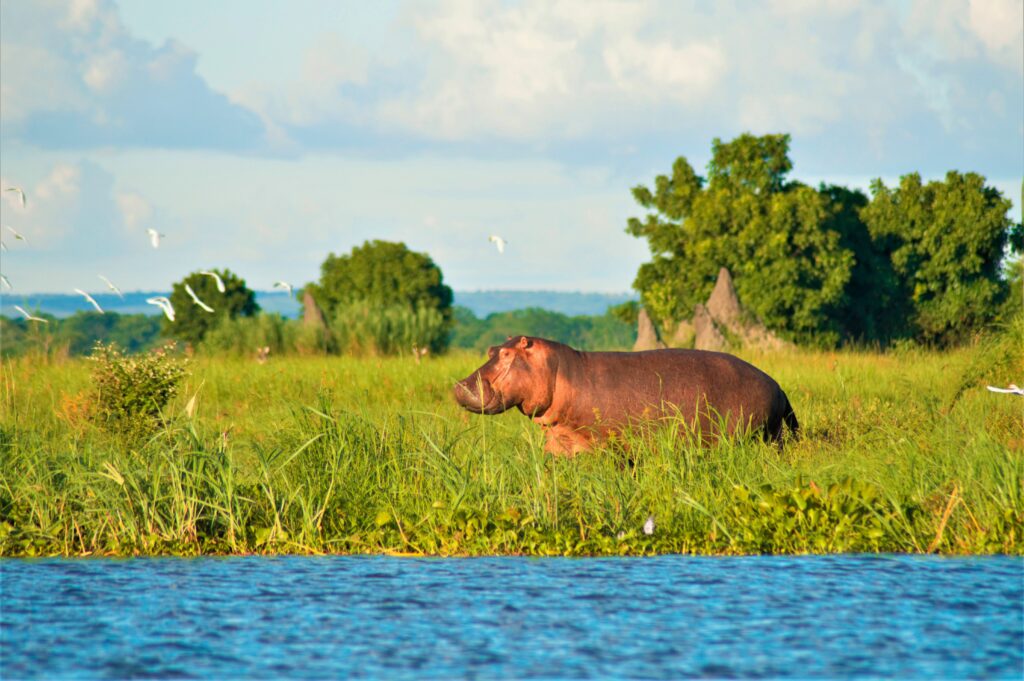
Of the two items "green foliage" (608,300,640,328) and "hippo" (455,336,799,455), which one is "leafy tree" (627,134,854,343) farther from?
"hippo" (455,336,799,455)

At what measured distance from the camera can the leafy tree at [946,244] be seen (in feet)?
112

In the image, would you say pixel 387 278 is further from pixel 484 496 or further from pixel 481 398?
pixel 484 496

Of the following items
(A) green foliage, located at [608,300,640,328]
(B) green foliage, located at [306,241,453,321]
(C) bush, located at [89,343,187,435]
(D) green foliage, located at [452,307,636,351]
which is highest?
(B) green foliage, located at [306,241,453,321]

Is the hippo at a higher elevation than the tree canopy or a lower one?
lower

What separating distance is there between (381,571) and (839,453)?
420 cm

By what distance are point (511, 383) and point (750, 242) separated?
22.4m

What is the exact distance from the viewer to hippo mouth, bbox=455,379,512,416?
9938mm

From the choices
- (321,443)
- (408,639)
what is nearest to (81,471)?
(321,443)

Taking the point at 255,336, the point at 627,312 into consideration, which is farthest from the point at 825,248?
the point at 255,336

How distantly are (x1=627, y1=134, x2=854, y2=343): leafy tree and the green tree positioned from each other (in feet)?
61.4

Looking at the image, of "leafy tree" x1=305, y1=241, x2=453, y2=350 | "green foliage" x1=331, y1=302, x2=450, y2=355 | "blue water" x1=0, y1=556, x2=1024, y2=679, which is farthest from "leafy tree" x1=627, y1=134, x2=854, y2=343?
"blue water" x1=0, y1=556, x2=1024, y2=679

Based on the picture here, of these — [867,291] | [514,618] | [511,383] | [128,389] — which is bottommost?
[514,618]

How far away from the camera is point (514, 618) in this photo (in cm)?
620

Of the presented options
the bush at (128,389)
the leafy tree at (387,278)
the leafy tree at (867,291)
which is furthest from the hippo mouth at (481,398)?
the leafy tree at (387,278)
